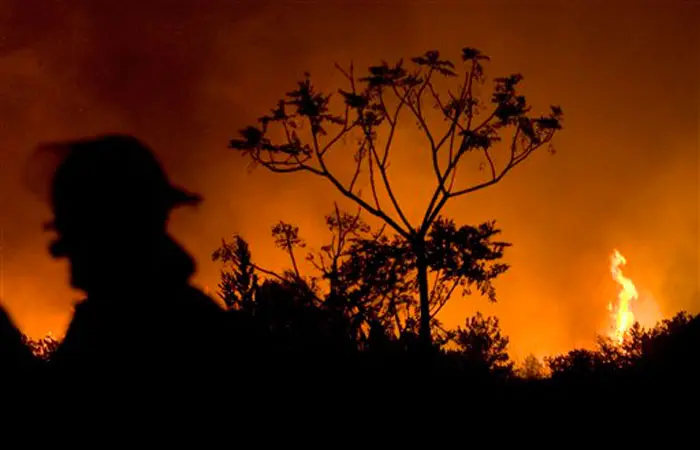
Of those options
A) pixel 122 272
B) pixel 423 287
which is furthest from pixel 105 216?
pixel 423 287

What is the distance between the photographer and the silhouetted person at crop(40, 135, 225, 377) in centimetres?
235

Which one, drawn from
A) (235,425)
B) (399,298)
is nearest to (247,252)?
(399,298)

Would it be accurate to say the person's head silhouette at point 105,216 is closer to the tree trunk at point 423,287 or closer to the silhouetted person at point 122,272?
the silhouetted person at point 122,272

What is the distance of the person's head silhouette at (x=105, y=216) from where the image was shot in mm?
2410

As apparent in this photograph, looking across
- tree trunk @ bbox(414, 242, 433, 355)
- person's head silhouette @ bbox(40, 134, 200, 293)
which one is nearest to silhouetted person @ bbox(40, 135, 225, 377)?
person's head silhouette @ bbox(40, 134, 200, 293)

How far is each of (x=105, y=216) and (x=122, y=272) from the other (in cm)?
26

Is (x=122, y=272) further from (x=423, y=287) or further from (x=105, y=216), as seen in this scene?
(x=423, y=287)

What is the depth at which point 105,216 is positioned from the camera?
2.44 m

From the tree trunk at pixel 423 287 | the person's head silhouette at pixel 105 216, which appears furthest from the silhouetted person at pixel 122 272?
the tree trunk at pixel 423 287

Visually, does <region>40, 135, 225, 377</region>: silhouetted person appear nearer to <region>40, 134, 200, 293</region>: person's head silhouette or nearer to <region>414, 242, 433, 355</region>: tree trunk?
<region>40, 134, 200, 293</region>: person's head silhouette

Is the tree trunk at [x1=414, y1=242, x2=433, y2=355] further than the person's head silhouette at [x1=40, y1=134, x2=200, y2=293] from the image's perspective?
Yes

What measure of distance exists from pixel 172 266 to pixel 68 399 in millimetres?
691

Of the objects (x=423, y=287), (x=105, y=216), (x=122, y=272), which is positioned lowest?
(x=122, y=272)

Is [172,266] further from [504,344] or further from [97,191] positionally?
[504,344]
